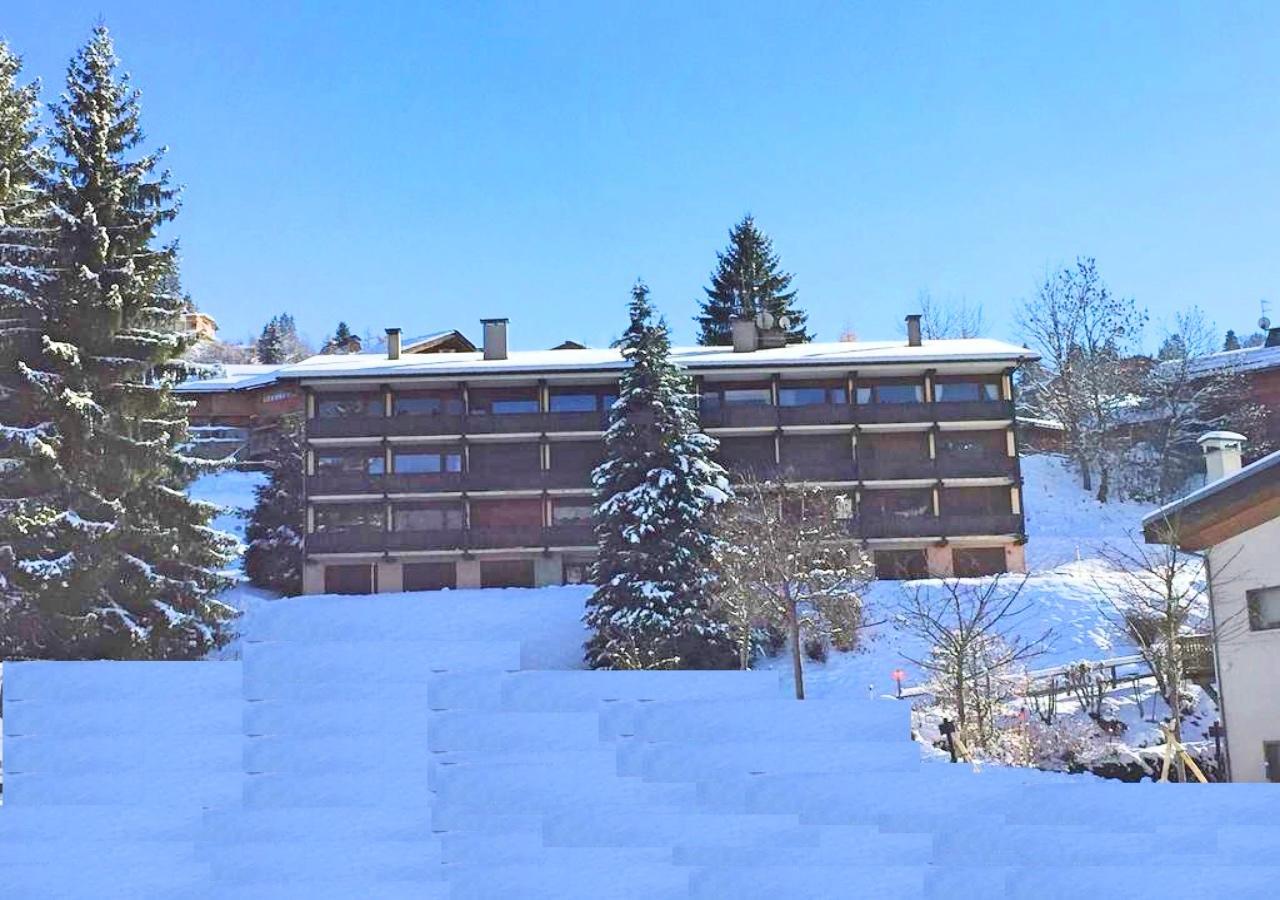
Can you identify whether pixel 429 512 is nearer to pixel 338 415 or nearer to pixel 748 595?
pixel 338 415

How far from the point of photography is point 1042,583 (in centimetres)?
3045

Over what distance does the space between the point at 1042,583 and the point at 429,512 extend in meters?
19.4

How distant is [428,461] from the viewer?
37062 mm

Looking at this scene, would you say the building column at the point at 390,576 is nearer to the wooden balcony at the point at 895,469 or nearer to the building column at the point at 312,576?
the building column at the point at 312,576

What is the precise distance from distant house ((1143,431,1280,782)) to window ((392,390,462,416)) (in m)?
28.1

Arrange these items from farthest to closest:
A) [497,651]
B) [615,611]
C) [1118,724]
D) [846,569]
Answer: [846,569] → [615,611] → [1118,724] → [497,651]

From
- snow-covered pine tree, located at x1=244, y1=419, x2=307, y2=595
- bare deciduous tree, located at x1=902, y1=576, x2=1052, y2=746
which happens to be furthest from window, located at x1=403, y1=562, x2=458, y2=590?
bare deciduous tree, located at x1=902, y1=576, x2=1052, y2=746

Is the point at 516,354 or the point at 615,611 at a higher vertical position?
the point at 516,354

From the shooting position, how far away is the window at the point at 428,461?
37000mm

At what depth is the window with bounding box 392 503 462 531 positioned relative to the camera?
36.5 m

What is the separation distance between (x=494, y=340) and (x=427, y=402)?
3.22m

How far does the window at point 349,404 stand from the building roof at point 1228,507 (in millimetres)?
29467

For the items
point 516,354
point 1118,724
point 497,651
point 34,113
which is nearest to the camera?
point 497,651

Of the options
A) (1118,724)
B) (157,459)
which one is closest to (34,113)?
(157,459)
